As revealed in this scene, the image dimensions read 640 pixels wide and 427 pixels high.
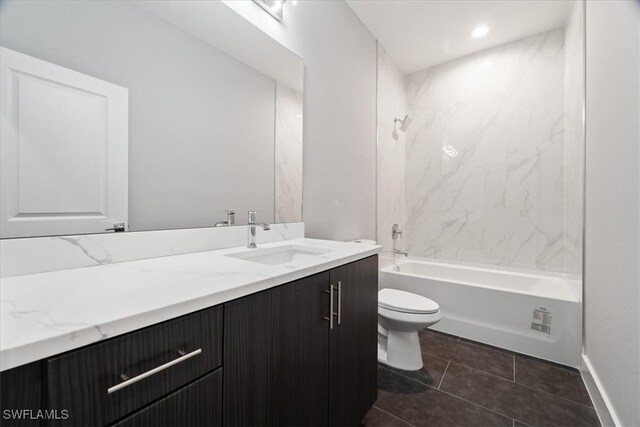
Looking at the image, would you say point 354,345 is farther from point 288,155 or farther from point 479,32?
point 479,32

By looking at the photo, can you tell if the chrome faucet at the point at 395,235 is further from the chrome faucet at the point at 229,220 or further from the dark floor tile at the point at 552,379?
→ the chrome faucet at the point at 229,220

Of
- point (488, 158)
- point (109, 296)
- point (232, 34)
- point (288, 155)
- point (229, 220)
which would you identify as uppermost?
point (232, 34)

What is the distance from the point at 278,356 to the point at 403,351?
1.32 meters

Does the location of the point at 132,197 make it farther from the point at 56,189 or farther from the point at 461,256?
the point at 461,256

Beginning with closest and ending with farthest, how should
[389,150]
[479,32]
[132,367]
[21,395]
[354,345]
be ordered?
[21,395], [132,367], [354,345], [479,32], [389,150]

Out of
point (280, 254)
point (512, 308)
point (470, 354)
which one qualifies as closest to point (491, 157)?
point (512, 308)

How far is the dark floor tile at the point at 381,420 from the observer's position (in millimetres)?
1340

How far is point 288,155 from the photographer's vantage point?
166 centimetres

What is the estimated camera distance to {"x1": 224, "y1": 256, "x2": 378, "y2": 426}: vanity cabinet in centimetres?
70

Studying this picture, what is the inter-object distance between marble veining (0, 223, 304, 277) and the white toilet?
1.10 meters

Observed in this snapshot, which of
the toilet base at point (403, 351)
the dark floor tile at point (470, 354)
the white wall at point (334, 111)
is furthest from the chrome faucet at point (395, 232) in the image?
the toilet base at point (403, 351)

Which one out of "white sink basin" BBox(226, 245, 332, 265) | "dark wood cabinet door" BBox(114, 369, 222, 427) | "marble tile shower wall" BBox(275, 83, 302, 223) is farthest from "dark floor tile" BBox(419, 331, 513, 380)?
"dark wood cabinet door" BBox(114, 369, 222, 427)

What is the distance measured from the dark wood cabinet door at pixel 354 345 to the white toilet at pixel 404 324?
0.46 metres

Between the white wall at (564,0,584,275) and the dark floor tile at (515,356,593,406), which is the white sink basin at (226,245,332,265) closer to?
the dark floor tile at (515,356,593,406)
